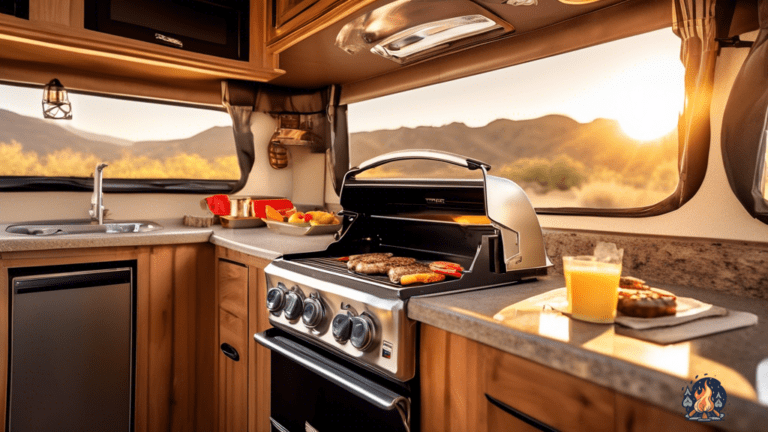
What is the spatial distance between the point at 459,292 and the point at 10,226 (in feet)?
6.95

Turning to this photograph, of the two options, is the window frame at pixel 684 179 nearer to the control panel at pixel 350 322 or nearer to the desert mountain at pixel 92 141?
the control panel at pixel 350 322

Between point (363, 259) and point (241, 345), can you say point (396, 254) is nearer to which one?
point (363, 259)

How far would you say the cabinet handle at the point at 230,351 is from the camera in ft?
6.09

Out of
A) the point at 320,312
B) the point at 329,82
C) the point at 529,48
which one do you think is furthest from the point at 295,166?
the point at 320,312

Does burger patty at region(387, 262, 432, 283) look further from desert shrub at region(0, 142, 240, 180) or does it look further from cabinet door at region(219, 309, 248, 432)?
desert shrub at region(0, 142, 240, 180)

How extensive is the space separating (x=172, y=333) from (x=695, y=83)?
214cm

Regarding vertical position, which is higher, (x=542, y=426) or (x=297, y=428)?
(x=542, y=426)

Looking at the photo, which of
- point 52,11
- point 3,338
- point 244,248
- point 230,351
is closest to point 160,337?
point 230,351

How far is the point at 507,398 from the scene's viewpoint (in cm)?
84

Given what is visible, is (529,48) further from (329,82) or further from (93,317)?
(93,317)

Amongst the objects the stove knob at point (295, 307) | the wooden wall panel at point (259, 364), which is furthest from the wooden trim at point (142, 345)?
the stove knob at point (295, 307)

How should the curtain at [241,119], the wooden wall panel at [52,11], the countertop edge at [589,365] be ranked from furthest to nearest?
the curtain at [241,119] < the wooden wall panel at [52,11] < the countertop edge at [589,365]

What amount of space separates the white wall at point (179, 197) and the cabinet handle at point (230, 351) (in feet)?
3.29

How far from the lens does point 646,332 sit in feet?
2.51
